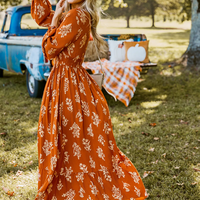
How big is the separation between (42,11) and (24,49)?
12.7 feet

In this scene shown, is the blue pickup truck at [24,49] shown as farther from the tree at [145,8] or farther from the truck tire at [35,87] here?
the tree at [145,8]

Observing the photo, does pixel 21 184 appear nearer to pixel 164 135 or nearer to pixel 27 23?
pixel 164 135

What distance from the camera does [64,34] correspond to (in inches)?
82.2

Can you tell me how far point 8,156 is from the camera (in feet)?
12.0

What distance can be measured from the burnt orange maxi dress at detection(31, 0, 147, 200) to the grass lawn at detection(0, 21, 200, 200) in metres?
0.66

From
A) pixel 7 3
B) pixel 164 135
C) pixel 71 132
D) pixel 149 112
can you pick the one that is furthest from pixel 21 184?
pixel 7 3

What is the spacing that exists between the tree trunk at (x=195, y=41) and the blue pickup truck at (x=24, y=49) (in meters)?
4.23

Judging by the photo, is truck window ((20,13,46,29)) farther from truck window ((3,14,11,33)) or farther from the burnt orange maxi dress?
the burnt orange maxi dress

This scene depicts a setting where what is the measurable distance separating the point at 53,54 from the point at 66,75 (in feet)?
0.72

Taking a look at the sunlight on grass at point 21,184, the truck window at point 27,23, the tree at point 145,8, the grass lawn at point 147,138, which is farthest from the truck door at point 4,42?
the tree at point 145,8

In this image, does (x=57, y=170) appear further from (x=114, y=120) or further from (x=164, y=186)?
(x=114, y=120)

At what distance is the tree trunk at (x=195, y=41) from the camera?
8.13 m

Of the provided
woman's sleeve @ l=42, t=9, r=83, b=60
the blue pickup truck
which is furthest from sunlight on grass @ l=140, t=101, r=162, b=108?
woman's sleeve @ l=42, t=9, r=83, b=60

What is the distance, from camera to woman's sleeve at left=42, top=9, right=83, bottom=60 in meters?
2.09
